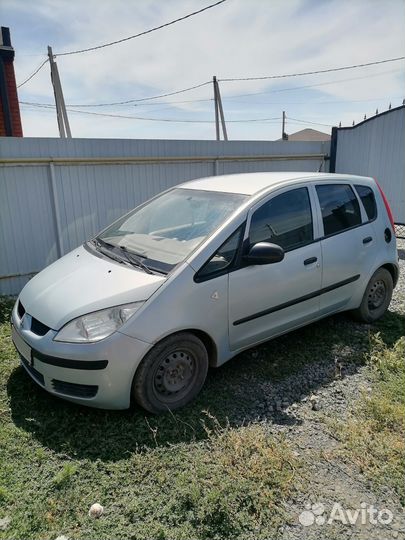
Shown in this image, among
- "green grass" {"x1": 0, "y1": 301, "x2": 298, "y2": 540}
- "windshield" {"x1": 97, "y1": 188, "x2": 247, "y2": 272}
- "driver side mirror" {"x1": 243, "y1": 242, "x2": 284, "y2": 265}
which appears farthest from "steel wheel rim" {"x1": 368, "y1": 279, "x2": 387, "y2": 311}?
"green grass" {"x1": 0, "y1": 301, "x2": 298, "y2": 540}

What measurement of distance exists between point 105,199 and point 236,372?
3.78m

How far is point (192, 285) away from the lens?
2869 millimetres

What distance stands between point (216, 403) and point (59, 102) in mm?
9361

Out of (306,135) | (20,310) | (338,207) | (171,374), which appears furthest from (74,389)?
(306,135)

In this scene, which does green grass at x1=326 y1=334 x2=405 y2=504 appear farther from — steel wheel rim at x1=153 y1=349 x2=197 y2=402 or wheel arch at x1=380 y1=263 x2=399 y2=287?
wheel arch at x1=380 y1=263 x2=399 y2=287

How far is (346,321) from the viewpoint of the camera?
175 inches

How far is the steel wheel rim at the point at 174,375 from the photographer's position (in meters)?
2.85

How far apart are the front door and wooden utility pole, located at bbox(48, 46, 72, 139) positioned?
7.92m

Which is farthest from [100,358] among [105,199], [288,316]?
[105,199]

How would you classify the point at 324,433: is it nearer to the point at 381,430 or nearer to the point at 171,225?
the point at 381,430

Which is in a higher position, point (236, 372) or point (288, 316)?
point (288, 316)

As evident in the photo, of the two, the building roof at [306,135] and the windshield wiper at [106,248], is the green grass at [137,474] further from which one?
the building roof at [306,135]

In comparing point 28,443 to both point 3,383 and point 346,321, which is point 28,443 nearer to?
point 3,383

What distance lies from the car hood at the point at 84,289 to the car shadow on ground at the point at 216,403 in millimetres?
695
